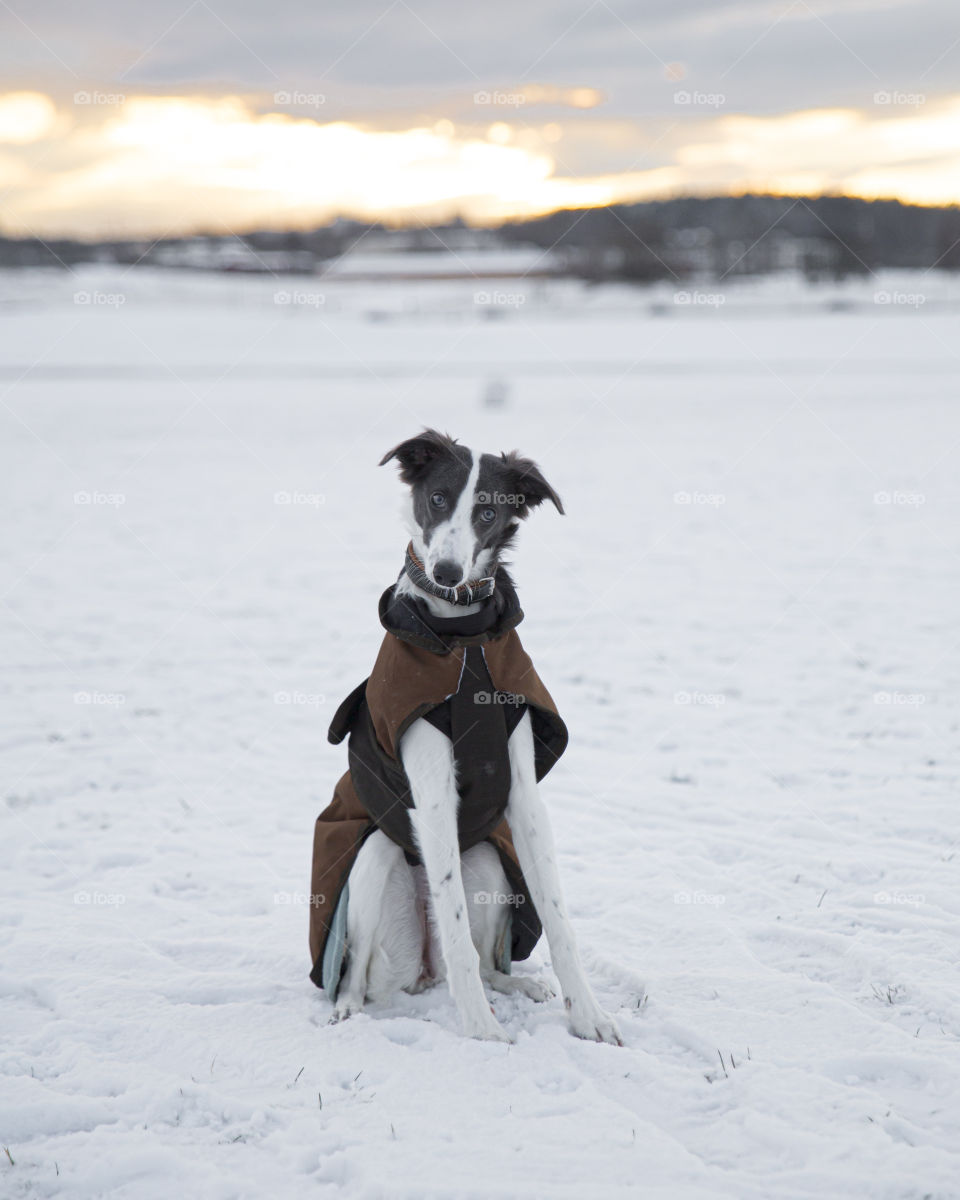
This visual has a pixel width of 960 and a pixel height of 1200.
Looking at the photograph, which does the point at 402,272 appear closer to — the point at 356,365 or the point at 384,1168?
the point at 356,365

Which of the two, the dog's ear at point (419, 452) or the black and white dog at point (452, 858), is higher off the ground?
the dog's ear at point (419, 452)

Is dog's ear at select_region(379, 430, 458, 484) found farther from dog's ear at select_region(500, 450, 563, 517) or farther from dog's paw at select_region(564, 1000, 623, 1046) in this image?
dog's paw at select_region(564, 1000, 623, 1046)

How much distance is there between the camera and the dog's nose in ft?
12.2

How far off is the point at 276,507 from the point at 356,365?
24432mm

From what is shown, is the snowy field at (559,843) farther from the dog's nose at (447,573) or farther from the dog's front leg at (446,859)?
the dog's nose at (447,573)

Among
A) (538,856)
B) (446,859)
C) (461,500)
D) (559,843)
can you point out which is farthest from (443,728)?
(559,843)

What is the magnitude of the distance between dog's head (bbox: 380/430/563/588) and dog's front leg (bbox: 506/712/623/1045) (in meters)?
0.65

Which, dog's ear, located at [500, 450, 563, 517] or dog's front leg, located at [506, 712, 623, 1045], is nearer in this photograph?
dog's front leg, located at [506, 712, 623, 1045]

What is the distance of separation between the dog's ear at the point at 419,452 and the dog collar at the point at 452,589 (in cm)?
45

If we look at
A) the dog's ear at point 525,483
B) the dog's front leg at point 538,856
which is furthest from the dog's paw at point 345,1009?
the dog's ear at point 525,483

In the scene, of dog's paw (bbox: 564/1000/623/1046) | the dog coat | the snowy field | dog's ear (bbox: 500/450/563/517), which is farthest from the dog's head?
the snowy field

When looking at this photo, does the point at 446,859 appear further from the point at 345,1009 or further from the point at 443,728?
the point at 345,1009

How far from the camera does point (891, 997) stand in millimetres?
3760

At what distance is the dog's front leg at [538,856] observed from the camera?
3.73m
